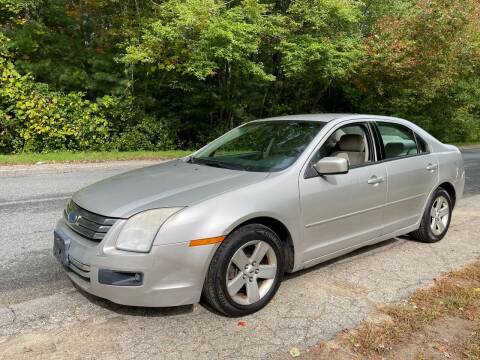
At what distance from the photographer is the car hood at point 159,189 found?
130 inches

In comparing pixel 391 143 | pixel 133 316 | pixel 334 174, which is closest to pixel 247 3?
pixel 391 143

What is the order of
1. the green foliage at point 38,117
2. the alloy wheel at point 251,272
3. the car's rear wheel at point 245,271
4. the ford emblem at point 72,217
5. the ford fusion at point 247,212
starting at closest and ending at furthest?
the ford fusion at point 247,212 < the car's rear wheel at point 245,271 < the alloy wheel at point 251,272 < the ford emblem at point 72,217 < the green foliage at point 38,117

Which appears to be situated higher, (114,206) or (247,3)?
(247,3)

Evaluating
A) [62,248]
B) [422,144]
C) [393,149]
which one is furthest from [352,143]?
[62,248]

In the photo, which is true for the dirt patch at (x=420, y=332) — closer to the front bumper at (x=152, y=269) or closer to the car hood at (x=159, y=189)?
the front bumper at (x=152, y=269)

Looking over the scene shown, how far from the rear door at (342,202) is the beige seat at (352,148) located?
46mm

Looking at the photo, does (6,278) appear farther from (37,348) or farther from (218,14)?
(218,14)

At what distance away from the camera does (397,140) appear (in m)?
5.02

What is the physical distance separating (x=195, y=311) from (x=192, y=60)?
12.6 metres

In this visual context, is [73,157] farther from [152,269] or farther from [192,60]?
[152,269]

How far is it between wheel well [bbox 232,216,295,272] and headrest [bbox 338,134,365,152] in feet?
4.09

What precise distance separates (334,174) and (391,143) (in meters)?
1.31

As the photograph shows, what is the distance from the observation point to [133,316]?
3406mm

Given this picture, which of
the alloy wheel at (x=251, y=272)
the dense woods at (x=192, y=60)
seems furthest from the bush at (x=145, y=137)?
the alloy wheel at (x=251, y=272)
